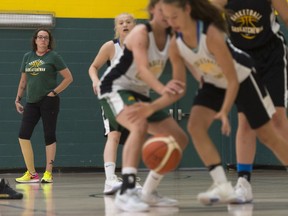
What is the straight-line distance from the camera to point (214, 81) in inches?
205

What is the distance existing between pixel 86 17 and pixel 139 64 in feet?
23.1

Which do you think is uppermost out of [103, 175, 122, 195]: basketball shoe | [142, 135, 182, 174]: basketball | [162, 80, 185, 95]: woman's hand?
[162, 80, 185, 95]: woman's hand

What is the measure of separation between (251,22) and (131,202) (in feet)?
5.71

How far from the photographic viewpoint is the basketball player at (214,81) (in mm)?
4863

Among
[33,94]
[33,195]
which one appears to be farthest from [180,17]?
[33,94]

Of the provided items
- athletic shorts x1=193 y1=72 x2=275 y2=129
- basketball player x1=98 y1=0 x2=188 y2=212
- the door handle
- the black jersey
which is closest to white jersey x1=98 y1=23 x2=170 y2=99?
basketball player x1=98 y1=0 x2=188 y2=212

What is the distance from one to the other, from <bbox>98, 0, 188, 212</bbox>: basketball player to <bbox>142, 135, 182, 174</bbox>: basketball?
14 cm

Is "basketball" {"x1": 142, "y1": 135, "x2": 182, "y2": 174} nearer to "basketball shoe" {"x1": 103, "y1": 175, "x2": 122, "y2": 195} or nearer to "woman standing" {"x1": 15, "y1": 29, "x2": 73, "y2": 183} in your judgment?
"basketball shoe" {"x1": 103, "y1": 175, "x2": 122, "y2": 195}

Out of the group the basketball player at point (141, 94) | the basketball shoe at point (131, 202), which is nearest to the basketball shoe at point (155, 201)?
the basketball player at point (141, 94)

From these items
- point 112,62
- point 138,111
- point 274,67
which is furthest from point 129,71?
point 112,62

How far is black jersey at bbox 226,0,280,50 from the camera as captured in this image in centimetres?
577

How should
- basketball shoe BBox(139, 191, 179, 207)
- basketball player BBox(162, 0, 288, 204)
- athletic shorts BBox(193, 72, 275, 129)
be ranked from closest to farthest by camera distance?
basketball player BBox(162, 0, 288, 204) < athletic shorts BBox(193, 72, 275, 129) < basketball shoe BBox(139, 191, 179, 207)

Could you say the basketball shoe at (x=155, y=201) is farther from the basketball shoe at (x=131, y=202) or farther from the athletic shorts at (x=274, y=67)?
the athletic shorts at (x=274, y=67)

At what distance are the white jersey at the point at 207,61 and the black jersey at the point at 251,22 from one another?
60 cm
